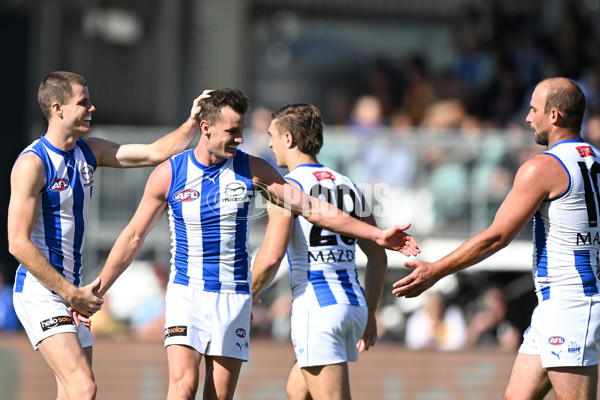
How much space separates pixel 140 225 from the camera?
5887 mm

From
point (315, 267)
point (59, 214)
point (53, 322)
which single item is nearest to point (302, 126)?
point (315, 267)

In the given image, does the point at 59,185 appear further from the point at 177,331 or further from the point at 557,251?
the point at 557,251

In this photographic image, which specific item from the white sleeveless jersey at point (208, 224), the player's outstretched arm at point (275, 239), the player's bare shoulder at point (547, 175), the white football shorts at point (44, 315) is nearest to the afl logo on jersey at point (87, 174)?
the white sleeveless jersey at point (208, 224)

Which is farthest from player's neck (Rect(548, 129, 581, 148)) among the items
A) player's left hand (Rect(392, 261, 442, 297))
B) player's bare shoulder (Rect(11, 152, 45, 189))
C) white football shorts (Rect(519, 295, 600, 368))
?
player's bare shoulder (Rect(11, 152, 45, 189))

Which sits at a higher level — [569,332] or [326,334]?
[569,332]

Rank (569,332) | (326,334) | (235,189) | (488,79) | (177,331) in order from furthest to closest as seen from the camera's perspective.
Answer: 1. (488,79)
2. (326,334)
3. (235,189)
4. (177,331)
5. (569,332)

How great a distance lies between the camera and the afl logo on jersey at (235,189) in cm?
596

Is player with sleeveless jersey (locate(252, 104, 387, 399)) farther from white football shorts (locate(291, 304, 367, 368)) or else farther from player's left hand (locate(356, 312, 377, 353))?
player's left hand (locate(356, 312, 377, 353))

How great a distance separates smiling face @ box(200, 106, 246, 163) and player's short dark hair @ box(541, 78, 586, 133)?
1.91 m

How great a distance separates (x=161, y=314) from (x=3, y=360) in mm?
2139

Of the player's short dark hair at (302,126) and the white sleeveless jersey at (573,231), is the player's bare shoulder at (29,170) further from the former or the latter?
the white sleeveless jersey at (573,231)

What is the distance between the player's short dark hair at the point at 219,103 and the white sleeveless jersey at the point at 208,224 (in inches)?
11.8

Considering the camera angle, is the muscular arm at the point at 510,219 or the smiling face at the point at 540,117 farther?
the smiling face at the point at 540,117

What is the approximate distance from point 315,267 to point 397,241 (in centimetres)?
67
